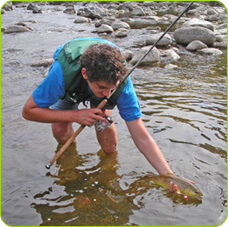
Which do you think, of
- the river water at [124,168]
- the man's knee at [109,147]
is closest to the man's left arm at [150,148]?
the river water at [124,168]

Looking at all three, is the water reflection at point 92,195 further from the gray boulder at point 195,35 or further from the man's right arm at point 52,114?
the gray boulder at point 195,35

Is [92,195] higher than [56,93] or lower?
lower

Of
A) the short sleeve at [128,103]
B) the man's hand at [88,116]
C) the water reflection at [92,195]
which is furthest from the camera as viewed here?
the short sleeve at [128,103]

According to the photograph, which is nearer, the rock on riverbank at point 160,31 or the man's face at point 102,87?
the man's face at point 102,87

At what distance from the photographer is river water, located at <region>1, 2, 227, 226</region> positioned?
10.4 ft

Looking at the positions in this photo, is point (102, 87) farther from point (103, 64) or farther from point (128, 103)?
point (128, 103)

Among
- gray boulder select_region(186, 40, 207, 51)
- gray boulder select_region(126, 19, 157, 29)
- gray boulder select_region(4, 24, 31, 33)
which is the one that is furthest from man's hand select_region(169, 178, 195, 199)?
gray boulder select_region(126, 19, 157, 29)

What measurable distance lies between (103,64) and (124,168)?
5.58 ft

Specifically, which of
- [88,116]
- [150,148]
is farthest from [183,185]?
[88,116]

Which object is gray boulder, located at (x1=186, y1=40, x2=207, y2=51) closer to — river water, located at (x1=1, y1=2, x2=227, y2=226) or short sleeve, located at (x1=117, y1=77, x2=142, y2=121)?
river water, located at (x1=1, y1=2, x2=227, y2=226)

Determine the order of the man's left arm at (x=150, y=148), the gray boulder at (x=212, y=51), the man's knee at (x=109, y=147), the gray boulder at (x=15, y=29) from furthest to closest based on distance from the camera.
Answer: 1. the gray boulder at (x=15, y=29)
2. the gray boulder at (x=212, y=51)
3. the man's knee at (x=109, y=147)
4. the man's left arm at (x=150, y=148)

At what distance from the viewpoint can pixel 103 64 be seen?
107 inches

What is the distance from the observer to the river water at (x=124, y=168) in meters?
3.16

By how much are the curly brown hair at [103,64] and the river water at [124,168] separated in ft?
4.46
